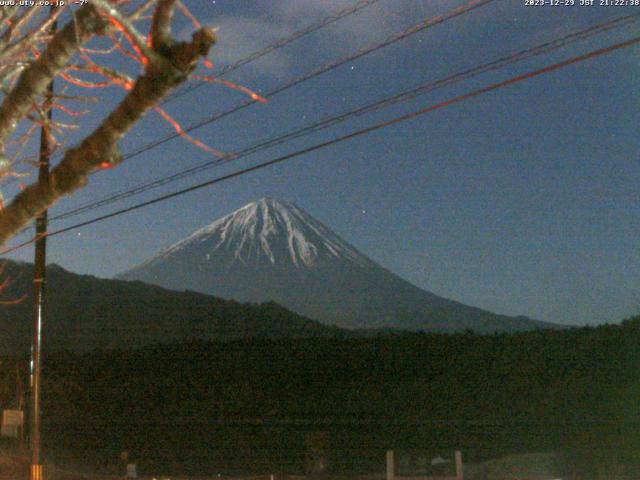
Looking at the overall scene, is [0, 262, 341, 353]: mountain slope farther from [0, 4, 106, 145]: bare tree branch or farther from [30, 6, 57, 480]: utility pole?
[0, 4, 106, 145]: bare tree branch

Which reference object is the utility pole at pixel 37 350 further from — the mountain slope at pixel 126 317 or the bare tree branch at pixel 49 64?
the mountain slope at pixel 126 317

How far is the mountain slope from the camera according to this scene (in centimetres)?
6594

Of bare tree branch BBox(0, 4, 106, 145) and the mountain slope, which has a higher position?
the mountain slope

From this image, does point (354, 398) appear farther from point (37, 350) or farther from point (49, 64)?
point (49, 64)

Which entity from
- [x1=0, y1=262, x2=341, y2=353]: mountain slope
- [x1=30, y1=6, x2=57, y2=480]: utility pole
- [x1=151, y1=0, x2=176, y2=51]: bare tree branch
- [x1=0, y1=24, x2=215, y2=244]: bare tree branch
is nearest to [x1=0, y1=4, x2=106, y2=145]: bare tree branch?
[x1=0, y1=24, x2=215, y2=244]: bare tree branch

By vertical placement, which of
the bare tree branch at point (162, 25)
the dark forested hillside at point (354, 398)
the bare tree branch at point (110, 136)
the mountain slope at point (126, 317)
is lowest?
the dark forested hillside at point (354, 398)

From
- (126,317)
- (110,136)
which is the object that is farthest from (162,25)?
(126,317)

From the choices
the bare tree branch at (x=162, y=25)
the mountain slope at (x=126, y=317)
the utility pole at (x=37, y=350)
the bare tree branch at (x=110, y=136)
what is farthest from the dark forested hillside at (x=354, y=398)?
the bare tree branch at (x=162, y=25)

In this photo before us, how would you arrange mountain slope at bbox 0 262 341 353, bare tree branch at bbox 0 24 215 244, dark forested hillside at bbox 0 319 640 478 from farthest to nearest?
mountain slope at bbox 0 262 341 353 → dark forested hillside at bbox 0 319 640 478 → bare tree branch at bbox 0 24 215 244

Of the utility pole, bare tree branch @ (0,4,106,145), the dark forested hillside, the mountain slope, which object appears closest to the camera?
bare tree branch @ (0,4,106,145)

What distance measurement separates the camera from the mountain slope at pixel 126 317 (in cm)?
6594

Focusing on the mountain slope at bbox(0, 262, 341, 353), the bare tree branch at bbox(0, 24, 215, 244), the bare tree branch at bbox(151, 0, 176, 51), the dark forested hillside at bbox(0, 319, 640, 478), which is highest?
the mountain slope at bbox(0, 262, 341, 353)

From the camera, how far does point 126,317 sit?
71.0 m

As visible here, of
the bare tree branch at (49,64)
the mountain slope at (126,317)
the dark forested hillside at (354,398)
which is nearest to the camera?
the bare tree branch at (49,64)
